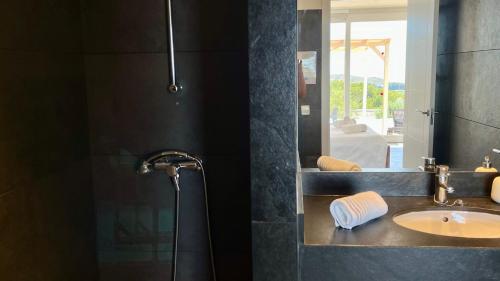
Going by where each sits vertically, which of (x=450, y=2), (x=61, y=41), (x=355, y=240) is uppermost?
(x=450, y=2)

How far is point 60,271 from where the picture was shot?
177cm

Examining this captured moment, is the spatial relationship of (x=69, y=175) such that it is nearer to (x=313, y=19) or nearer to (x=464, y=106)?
(x=313, y=19)

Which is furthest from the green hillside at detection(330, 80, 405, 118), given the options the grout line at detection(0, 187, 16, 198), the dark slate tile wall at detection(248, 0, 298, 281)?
the grout line at detection(0, 187, 16, 198)

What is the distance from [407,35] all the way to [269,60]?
87 centimetres

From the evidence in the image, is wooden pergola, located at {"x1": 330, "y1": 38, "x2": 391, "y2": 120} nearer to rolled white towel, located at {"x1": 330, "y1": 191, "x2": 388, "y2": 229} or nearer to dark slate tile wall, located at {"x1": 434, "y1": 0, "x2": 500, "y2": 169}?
dark slate tile wall, located at {"x1": 434, "y1": 0, "x2": 500, "y2": 169}

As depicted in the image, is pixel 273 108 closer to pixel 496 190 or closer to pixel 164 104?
pixel 164 104

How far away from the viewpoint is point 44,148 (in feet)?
5.41

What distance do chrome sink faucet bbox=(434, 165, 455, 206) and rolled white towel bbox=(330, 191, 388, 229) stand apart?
335mm

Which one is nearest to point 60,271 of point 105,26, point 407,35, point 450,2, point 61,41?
point 61,41

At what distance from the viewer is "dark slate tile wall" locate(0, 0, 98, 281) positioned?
1.45 m

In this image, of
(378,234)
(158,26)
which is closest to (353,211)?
(378,234)

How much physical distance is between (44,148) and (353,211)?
1.16 m

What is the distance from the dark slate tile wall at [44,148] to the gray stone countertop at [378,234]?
3.23ft

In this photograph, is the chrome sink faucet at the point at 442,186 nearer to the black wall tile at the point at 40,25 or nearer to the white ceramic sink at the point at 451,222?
the white ceramic sink at the point at 451,222
